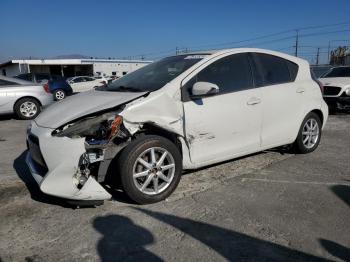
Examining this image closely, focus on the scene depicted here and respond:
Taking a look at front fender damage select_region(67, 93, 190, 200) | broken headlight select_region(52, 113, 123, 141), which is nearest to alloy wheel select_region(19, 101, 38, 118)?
broken headlight select_region(52, 113, 123, 141)

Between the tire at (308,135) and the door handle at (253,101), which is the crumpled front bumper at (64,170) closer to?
the door handle at (253,101)

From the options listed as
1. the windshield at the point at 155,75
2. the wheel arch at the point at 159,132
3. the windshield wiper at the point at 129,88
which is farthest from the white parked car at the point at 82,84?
the wheel arch at the point at 159,132

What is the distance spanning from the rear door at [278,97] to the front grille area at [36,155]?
9.18 feet

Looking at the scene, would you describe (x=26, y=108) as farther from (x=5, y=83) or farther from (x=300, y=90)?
(x=300, y=90)

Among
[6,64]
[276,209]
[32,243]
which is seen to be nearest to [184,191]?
[276,209]

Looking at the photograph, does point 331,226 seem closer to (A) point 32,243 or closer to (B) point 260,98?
(B) point 260,98

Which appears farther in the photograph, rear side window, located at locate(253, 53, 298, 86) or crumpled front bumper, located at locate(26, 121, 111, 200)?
rear side window, located at locate(253, 53, 298, 86)

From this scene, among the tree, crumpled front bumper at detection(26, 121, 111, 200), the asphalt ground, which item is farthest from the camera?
A: the tree

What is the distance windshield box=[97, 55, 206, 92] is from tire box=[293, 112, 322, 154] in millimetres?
2087

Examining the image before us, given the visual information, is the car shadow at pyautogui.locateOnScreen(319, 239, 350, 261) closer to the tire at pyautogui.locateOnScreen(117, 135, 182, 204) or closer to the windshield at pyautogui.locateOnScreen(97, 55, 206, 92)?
the tire at pyautogui.locateOnScreen(117, 135, 182, 204)

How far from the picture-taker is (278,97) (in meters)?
5.11

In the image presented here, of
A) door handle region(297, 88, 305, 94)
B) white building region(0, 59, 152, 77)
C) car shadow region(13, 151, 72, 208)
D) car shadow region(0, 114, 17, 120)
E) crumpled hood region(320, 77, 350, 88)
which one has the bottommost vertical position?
car shadow region(13, 151, 72, 208)

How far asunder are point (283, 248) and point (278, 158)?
2793 mm

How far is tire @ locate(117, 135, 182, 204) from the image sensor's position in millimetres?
3760
